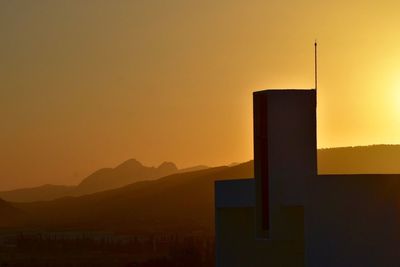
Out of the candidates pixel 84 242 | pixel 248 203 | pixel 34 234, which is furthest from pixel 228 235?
pixel 34 234

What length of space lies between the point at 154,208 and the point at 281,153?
149523mm

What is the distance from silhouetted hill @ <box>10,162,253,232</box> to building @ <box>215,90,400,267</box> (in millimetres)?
124215

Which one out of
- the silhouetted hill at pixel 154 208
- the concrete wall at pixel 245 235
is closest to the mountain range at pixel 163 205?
the silhouetted hill at pixel 154 208

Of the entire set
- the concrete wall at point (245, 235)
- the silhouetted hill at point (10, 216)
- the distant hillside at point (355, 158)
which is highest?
the distant hillside at point (355, 158)

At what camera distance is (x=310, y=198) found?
85.6 feet

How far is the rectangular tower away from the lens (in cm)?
2584

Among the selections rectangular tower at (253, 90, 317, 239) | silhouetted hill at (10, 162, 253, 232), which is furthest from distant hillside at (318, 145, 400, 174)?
rectangular tower at (253, 90, 317, 239)

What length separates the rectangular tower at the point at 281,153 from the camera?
25.8 m

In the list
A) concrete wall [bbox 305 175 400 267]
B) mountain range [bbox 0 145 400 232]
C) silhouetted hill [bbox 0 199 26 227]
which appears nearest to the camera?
concrete wall [bbox 305 175 400 267]

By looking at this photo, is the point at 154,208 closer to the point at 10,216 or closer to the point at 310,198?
the point at 10,216

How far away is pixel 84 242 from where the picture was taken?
13888 cm

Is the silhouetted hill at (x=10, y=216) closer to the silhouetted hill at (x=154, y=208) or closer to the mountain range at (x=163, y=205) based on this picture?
the mountain range at (x=163, y=205)

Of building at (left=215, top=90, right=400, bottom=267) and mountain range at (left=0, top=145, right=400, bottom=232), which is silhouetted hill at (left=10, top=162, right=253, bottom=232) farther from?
building at (left=215, top=90, right=400, bottom=267)

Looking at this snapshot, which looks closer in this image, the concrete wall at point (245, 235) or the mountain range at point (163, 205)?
the concrete wall at point (245, 235)
